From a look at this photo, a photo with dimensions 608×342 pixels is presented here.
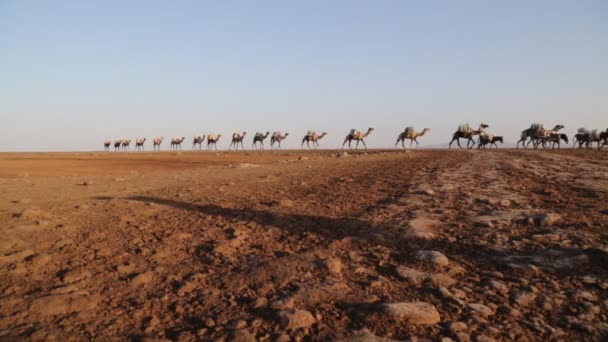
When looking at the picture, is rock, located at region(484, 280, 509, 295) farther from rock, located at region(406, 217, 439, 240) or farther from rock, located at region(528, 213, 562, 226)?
rock, located at region(528, 213, 562, 226)

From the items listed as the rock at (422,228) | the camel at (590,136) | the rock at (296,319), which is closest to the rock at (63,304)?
the rock at (296,319)

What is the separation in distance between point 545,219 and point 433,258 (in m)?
2.20

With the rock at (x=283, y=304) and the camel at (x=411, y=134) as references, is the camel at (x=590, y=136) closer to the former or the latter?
the camel at (x=411, y=134)

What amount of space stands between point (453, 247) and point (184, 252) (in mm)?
3141

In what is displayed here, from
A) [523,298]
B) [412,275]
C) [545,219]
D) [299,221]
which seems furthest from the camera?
[299,221]

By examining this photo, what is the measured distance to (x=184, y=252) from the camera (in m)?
4.39

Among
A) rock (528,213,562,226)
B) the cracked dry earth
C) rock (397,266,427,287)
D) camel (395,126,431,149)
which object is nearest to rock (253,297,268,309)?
the cracked dry earth

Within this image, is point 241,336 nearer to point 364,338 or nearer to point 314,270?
point 364,338

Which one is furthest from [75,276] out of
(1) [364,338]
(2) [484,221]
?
(2) [484,221]

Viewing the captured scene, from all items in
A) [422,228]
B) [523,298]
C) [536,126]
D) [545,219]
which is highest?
[536,126]

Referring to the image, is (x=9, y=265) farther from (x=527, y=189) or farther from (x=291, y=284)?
(x=527, y=189)

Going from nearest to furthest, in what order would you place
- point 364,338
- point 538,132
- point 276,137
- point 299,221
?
point 364,338, point 299,221, point 538,132, point 276,137

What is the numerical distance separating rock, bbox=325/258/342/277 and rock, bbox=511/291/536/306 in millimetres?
1492

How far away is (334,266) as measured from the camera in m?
3.75
